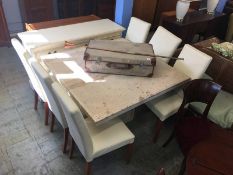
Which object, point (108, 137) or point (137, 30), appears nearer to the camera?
point (108, 137)

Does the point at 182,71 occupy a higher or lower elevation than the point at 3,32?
higher

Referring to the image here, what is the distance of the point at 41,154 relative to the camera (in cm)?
195

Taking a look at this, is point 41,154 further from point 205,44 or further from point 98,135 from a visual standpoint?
point 205,44

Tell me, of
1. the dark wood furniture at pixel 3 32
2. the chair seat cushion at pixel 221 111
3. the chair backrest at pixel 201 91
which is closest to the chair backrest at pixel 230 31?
the chair seat cushion at pixel 221 111

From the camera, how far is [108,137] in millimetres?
1644

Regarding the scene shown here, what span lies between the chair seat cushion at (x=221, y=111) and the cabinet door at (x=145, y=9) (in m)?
2.48

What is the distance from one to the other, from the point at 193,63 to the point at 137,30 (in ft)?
3.05

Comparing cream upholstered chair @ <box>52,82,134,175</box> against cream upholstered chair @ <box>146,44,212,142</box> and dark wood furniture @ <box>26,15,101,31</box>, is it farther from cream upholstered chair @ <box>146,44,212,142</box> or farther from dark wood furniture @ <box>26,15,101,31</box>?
dark wood furniture @ <box>26,15,101,31</box>

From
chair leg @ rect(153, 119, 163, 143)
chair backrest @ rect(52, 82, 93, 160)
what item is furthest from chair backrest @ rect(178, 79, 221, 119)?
chair backrest @ rect(52, 82, 93, 160)

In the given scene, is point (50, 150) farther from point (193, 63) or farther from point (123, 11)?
point (123, 11)

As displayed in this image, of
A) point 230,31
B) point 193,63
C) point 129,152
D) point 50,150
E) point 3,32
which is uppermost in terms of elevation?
point 193,63

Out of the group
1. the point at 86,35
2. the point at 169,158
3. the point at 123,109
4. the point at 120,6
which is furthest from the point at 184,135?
the point at 120,6

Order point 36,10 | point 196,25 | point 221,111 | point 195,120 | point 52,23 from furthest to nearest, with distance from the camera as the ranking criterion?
1. point 36,10
2. point 196,25
3. point 52,23
4. point 221,111
5. point 195,120

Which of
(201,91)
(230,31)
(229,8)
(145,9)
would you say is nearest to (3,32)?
(145,9)
